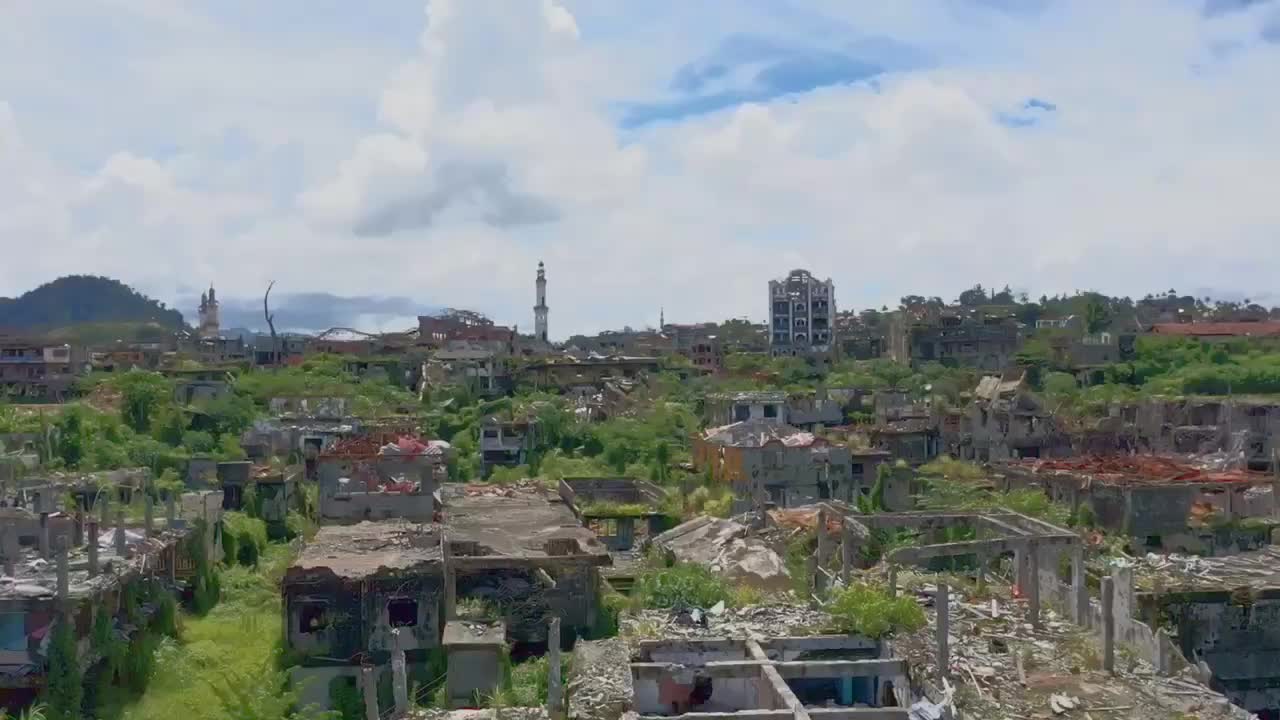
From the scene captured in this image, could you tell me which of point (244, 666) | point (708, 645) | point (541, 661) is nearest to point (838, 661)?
point (708, 645)

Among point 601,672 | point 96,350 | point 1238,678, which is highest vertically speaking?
point 96,350

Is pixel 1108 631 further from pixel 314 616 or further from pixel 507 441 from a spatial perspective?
pixel 507 441

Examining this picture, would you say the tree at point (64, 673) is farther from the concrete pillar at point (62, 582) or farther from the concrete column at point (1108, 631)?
the concrete column at point (1108, 631)

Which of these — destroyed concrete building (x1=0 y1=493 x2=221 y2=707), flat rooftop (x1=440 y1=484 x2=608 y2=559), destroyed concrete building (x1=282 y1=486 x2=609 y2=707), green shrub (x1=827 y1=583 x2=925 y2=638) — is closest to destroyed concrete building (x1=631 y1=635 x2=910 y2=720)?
green shrub (x1=827 y1=583 x2=925 y2=638)

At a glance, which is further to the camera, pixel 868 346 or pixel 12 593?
pixel 868 346

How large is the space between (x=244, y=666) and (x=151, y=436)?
80.0ft

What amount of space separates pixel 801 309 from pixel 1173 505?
48.9 m

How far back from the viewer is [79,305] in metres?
133

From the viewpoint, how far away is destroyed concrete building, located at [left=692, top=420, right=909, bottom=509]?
3338 centimetres

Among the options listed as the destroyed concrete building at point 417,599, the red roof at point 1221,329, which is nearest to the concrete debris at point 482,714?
the destroyed concrete building at point 417,599

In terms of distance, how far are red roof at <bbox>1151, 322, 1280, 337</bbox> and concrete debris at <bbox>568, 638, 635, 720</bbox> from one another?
56.4 m

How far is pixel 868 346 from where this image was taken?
2820 inches

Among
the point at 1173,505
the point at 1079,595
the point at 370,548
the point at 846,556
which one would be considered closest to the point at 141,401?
the point at 370,548

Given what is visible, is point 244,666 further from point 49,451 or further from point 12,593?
point 49,451
